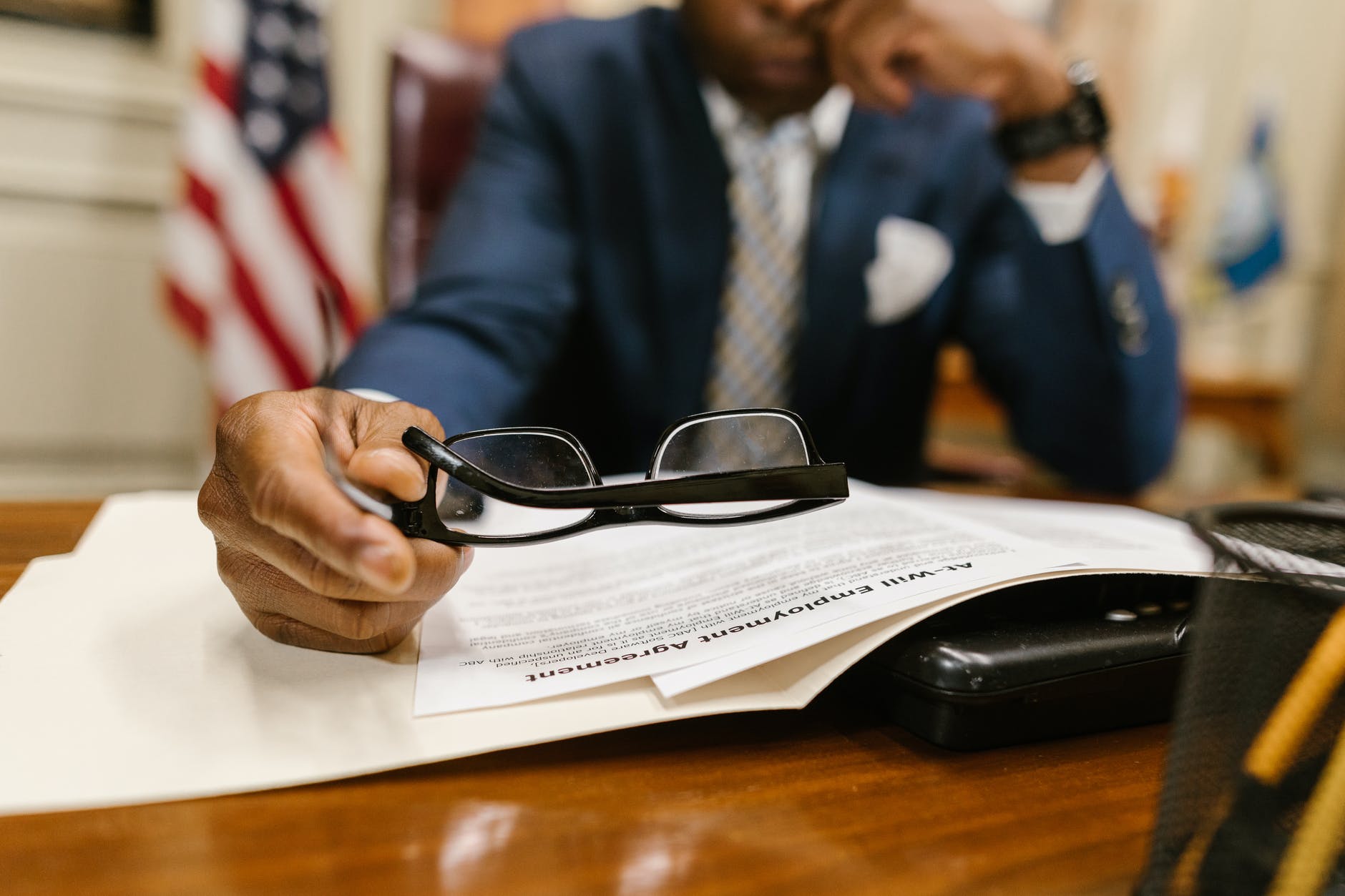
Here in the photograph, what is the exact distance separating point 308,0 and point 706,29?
0.97 m

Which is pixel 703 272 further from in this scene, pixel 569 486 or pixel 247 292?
pixel 247 292

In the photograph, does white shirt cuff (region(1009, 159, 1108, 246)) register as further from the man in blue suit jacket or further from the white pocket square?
the white pocket square

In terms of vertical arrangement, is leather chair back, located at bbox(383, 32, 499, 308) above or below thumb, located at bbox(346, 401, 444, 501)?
above

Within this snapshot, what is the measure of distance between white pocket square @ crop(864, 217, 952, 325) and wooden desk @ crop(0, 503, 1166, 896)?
0.67 meters

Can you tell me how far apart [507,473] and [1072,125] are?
2.39 feet

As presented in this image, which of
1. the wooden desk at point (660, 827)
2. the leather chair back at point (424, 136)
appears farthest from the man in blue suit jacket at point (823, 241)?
the wooden desk at point (660, 827)

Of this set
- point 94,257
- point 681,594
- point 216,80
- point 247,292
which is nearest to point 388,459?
point 681,594

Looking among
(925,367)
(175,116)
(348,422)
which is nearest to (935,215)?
(925,367)

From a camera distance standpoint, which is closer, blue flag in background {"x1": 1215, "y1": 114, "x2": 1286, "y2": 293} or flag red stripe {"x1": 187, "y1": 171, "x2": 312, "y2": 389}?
flag red stripe {"x1": 187, "y1": 171, "x2": 312, "y2": 389}

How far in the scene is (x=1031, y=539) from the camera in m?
0.34

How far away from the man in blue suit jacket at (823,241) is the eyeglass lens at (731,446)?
0.36m

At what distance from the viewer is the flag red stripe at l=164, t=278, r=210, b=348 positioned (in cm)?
139

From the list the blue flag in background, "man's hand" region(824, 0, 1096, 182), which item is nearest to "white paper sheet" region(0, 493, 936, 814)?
"man's hand" region(824, 0, 1096, 182)

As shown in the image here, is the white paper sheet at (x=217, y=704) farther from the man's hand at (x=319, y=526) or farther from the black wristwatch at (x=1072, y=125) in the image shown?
the black wristwatch at (x=1072, y=125)
